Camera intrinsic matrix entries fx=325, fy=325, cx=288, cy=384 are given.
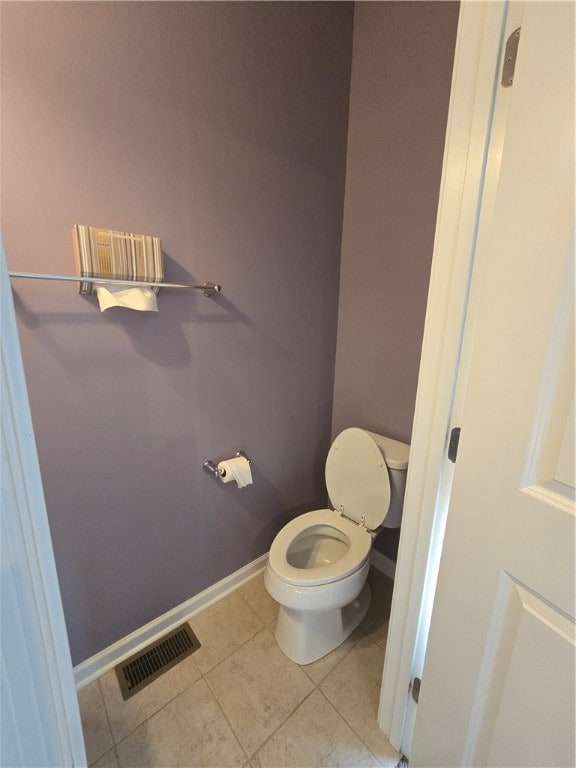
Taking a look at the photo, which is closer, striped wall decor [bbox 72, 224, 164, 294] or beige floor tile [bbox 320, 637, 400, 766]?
striped wall decor [bbox 72, 224, 164, 294]

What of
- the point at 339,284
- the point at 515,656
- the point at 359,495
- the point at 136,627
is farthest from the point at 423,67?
the point at 136,627

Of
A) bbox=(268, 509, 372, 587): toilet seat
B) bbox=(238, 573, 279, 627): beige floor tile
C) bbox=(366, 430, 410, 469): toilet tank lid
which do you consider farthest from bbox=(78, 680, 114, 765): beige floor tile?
bbox=(366, 430, 410, 469): toilet tank lid

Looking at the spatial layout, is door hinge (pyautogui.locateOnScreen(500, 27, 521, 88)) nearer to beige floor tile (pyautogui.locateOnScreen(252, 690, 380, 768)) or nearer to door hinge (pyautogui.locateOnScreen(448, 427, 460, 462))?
door hinge (pyautogui.locateOnScreen(448, 427, 460, 462))

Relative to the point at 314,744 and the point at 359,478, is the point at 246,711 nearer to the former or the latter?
the point at 314,744

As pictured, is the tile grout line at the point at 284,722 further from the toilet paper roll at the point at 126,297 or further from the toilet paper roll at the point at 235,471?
the toilet paper roll at the point at 126,297

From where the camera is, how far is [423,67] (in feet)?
4.08

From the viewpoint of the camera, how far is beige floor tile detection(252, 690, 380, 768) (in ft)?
3.34

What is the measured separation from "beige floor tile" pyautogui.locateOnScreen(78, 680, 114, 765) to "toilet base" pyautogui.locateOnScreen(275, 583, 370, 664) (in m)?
0.64

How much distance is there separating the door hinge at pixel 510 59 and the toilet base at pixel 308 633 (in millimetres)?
1603

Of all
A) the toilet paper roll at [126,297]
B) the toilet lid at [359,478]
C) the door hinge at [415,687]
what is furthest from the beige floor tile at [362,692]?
the toilet paper roll at [126,297]

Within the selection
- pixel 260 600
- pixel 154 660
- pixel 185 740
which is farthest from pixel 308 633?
pixel 154 660

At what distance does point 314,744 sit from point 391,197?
80.7 inches

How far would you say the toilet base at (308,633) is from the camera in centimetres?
129

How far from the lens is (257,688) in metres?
1.21
